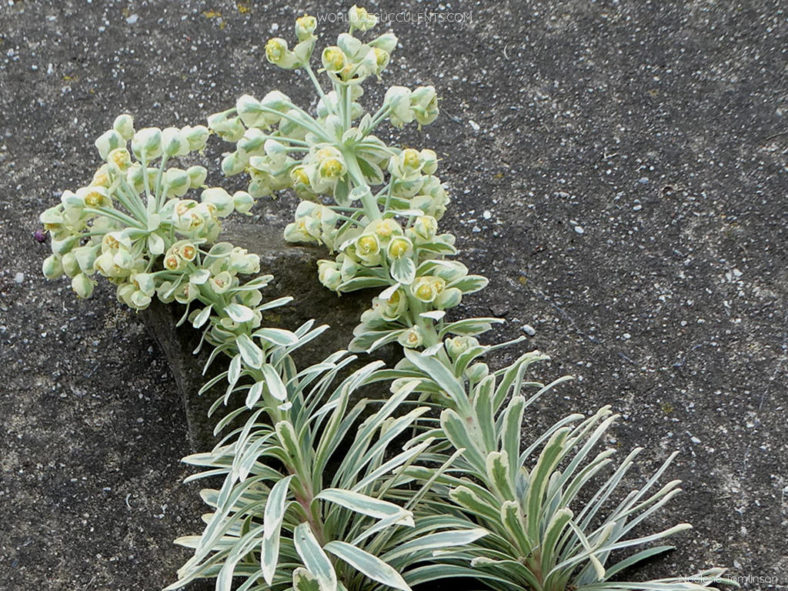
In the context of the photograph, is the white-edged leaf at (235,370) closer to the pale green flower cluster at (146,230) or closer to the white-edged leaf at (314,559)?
the pale green flower cluster at (146,230)

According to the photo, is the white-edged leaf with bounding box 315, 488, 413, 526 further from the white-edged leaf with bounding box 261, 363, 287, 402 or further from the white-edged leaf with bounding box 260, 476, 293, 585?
the white-edged leaf with bounding box 261, 363, 287, 402

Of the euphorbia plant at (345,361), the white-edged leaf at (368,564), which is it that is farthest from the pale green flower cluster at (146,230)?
the white-edged leaf at (368,564)

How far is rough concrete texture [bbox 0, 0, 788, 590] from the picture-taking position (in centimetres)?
205

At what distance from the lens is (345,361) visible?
1734 mm

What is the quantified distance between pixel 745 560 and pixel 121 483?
1.31 metres

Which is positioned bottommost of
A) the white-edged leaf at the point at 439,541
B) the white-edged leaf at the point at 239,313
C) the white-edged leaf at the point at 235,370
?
the white-edged leaf at the point at 439,541

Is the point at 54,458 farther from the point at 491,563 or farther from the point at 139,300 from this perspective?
the point at 491,563

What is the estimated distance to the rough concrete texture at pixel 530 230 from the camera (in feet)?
6.73

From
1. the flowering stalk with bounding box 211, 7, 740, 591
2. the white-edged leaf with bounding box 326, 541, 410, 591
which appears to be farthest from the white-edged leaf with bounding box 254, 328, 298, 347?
the white-edged leaf with bounding box 326, 541, 410, 591

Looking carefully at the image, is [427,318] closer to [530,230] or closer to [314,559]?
[314,559]

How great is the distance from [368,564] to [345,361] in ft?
1.17

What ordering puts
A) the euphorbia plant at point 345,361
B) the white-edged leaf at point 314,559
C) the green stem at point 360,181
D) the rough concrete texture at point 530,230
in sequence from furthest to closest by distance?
the rough concrete texture at point 530,230 < the green stem at point 360,181 < the euphorbia plant at point 345,361 < the white-edged leaf at point 314,559

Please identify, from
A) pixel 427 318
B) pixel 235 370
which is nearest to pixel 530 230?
pixel 427 318

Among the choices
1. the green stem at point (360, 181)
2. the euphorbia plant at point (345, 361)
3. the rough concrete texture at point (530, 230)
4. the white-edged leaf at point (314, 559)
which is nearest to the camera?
the white-edged leaf at point (314, 559)
